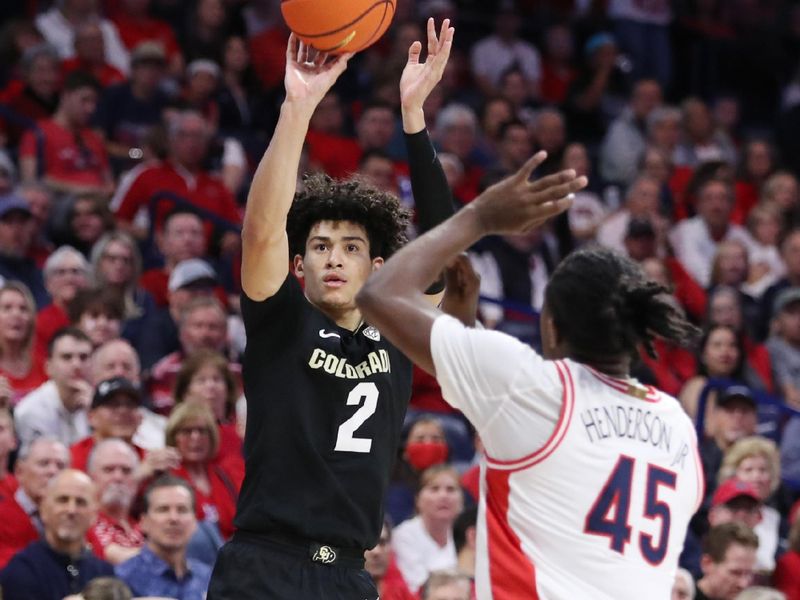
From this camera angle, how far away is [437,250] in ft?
12.2

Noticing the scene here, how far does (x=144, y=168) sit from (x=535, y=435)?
8.25 m

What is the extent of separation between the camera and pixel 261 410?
468 centimetres

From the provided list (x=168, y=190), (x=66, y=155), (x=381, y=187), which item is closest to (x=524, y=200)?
(x=381, y=187)

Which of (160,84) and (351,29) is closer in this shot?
(351,29)

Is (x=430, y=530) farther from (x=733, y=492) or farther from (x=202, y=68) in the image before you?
(x=202, y=68)

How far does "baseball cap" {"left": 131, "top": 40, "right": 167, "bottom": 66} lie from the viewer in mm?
12328

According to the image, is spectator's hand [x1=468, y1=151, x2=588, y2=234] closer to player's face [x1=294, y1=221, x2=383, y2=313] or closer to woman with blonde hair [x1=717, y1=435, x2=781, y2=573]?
player's face [x1=294, y1=221, x2=383, y2=313]

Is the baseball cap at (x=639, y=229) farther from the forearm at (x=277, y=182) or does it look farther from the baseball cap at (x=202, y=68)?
the forearm at (x=277, y=182)

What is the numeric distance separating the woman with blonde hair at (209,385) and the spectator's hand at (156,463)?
0.59 meters

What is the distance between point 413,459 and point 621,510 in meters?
5.30

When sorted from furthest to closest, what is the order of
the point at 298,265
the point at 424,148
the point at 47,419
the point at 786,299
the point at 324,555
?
1. the point at 786,299
2. the point at 47,419
3. the point at 298,265
4. the point at 424,148
5. the point at 324,555

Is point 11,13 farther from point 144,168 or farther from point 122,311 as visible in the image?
point 122,311

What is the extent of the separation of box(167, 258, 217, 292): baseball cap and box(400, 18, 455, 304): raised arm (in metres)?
5.38

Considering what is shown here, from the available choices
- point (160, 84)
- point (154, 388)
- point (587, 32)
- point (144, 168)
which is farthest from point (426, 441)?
point (587, 32)
